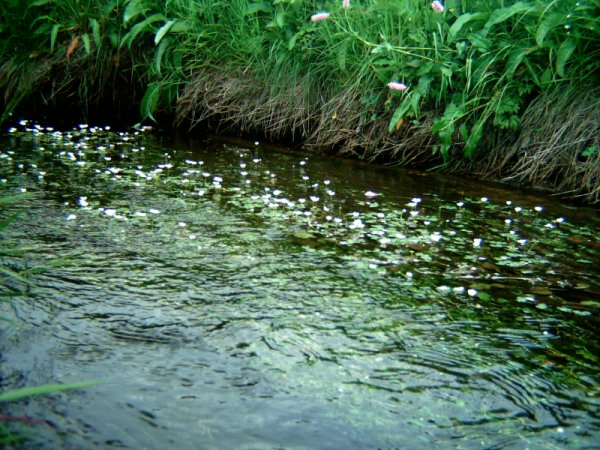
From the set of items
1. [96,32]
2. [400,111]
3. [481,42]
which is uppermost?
[481,42]

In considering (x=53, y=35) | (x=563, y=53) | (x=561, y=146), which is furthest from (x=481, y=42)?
(x=53, y=35)

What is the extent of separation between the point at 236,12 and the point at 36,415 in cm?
505

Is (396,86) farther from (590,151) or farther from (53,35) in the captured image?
(53,35)

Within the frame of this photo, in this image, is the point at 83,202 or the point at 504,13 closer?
the point at 83,202

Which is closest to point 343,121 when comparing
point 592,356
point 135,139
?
point 135,139

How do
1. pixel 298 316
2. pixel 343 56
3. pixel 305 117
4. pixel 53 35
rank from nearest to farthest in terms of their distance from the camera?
pixel 298 316 → pixel 343 56 → pixel 305 117 → pixel 53 35

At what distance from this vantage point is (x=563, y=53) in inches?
185

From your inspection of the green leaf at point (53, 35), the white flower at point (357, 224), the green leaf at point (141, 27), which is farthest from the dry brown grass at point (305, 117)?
the white flower at point (357, 224)

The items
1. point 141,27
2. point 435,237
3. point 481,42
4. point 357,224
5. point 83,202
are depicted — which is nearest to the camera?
point 435,237

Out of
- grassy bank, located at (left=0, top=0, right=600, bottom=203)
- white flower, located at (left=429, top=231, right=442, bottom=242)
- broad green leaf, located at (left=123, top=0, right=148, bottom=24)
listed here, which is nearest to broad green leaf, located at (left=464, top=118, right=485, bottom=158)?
grassy bank, located at (left=0, top=0, right=600, bottom=203)

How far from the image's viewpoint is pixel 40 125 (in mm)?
6914

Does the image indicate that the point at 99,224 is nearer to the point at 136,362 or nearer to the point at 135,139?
the point at 136,362

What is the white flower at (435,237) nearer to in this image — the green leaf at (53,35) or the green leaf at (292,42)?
the green leaf at (292,42)

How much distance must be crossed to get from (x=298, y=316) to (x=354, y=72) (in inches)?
129
